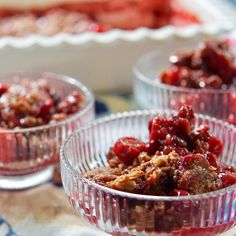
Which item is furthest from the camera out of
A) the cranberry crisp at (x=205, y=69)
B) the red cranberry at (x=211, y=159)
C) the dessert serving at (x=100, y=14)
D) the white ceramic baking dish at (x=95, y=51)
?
the dessert serving at (x=100, y=14)

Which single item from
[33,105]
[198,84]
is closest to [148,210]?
[33,105]

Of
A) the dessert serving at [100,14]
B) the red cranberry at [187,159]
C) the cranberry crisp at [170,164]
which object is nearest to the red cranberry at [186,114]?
the cranberry crisp at [170,164]

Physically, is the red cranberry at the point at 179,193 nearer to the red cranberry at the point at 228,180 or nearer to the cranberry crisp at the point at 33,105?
the red cranberry at the point at 228,180

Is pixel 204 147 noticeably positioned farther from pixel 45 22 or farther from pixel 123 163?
pixel 45 22

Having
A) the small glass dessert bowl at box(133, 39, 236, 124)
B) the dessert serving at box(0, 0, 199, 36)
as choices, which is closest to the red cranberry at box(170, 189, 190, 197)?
the small glass dessert bowl at box(133, 39, 236, 124)

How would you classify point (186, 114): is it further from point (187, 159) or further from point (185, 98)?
point (185, 98)

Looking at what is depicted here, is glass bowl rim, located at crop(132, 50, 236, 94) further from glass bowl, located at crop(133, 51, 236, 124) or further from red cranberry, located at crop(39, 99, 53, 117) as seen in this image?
red cranberry, located at crop(39, 99, 53, 117)
